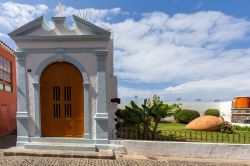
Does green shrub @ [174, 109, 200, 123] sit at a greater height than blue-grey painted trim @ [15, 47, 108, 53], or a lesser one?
lesser

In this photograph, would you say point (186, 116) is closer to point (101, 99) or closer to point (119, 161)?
point (101, 99)

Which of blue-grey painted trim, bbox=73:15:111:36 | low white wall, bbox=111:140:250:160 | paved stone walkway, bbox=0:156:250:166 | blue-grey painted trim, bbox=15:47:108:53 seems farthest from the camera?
blue-grey painted trim, bbox=15:47:108:53

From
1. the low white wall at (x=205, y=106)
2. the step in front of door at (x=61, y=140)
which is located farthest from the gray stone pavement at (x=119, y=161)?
the low white wall at (x=205, y=106)

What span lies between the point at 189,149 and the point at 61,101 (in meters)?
5.04

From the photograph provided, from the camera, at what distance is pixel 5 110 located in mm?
12383

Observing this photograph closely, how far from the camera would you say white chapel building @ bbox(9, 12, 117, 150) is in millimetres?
8336

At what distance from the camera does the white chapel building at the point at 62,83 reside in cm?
834

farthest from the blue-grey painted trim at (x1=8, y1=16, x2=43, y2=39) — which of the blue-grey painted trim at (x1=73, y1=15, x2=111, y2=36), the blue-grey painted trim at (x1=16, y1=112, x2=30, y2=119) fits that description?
the blue-grey painted trim at (x1=16, y1=112, x2=30, y2=119)

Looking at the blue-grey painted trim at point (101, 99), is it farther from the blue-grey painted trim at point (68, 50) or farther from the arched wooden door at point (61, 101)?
the arched wooden door at point (61, 101)

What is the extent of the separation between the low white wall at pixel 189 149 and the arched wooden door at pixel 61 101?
2020 millimetres

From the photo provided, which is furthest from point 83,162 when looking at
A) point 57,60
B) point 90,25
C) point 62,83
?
point 90,25

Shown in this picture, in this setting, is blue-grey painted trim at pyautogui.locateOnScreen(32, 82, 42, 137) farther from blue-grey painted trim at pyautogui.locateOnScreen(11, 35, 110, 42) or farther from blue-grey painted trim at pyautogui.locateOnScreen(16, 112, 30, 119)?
blue-grey painted trim at pyautogui.locateOnScreen(11, 35, 110, 42)

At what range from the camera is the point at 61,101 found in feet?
28.2

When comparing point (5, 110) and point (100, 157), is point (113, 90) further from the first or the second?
point (5, 110)
